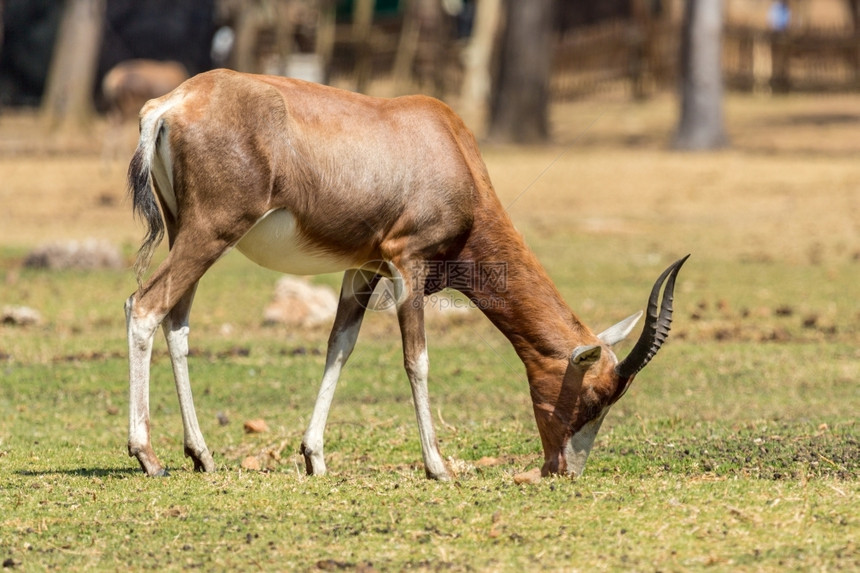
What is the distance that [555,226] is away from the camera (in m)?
17.7

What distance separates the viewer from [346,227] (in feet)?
20.9

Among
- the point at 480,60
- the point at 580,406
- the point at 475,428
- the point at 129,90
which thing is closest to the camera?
the point at 580,406

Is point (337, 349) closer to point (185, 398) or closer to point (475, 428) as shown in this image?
point (185, 398)

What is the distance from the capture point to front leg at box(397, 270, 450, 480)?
6.39 meters

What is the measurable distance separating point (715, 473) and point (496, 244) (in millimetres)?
1606

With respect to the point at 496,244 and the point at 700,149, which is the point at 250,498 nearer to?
the point at 496,244

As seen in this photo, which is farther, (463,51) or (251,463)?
(463,51)

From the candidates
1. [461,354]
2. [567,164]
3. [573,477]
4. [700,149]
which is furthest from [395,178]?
[700,149]

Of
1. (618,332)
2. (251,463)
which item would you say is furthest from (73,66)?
(618,332)

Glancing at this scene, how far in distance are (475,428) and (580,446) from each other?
57.7 inches

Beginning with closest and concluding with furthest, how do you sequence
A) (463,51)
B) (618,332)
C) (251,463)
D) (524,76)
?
(618,332), (251,463), (524,76), (463,51)

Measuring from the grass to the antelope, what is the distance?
1.45 ft

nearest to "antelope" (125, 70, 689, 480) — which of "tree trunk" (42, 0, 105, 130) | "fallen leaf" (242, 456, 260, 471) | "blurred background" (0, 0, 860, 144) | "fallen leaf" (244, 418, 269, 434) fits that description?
"fallen leaf" (242, 456, 260, 471)

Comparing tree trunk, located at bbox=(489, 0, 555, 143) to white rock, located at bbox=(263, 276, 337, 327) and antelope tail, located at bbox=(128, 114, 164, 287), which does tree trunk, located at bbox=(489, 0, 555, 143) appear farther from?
antelope tail, located at bbox=(128, 114, 164, 287)
